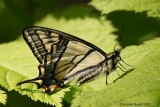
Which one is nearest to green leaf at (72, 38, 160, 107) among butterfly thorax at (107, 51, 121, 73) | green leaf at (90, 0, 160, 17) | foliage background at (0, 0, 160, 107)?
foliage background at (0, 0, 160, 107)

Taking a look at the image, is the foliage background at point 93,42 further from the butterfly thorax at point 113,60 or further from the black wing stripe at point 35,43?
the black wing stripe at point 35,43

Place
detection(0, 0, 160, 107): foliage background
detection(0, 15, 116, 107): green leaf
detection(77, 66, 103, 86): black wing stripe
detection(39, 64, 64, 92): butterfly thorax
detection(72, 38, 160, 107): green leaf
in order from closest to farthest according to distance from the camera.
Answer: detection(72, 38, 160, 107): green leaf, detection(0, 0, 160, 107): foliage background, detection(0, 15, 116, 107): green leaf, detection(39, 64, 64, 92): butterfly thorax, detection(77, 66, 103, 86): black wing stripe

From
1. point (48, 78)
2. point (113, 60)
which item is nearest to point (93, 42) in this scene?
point (113, 60)

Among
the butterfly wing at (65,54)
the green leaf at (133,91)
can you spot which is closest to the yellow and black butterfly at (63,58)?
the butterfly wing at (65,54)

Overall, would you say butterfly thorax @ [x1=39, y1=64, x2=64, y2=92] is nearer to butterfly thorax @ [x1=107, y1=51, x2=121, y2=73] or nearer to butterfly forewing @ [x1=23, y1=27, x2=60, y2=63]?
butterfly forewing @ [x1=23, y1=27, x2=60, y2=63]

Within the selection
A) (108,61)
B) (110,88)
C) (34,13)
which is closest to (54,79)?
(108,61)
